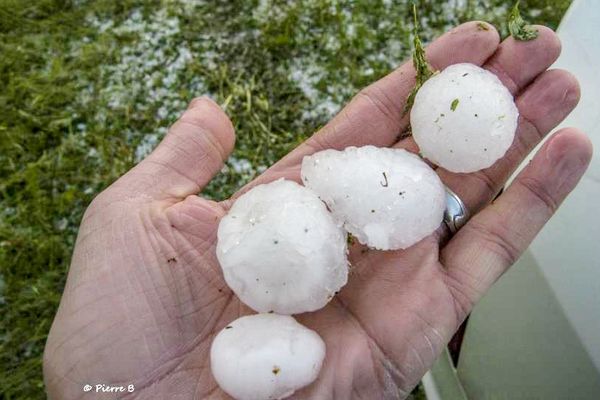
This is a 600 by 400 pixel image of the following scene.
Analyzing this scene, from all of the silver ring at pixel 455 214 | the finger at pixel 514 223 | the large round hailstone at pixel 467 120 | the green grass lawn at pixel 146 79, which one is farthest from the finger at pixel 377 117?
the green grass lawn at pixel 146 79

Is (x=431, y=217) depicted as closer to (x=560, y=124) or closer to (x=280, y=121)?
(x=560, y=124)

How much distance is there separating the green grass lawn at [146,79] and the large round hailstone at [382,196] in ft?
2.87

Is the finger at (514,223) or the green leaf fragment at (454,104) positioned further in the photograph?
the green leaf fragment at (454,104)

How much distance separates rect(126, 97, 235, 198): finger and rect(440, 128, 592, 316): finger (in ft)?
2.01

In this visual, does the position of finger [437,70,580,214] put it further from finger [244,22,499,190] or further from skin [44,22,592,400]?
Answer: finger [244,22,499,190]

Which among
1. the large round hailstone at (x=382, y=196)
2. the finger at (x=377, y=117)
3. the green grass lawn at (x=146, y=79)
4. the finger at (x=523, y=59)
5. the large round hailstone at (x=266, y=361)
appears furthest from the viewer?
the green grass lawn at (x=146, y=79)

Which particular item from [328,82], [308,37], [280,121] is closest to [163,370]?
[280,121]

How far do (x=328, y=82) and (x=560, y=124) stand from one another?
1001mm

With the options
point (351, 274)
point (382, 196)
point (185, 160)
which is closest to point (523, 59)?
point (382, 196)

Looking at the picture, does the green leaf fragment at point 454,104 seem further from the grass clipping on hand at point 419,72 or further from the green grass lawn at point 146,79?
the green grass lawn at point 146,79

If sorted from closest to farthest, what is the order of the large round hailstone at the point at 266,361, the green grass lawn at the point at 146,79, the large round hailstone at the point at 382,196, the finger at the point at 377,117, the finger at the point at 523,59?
the large round hailstone at the point at 266,361 → the large round hailstone at the point at 382,196 → the finger at the point at 523,59 → the finger at the point at 377,117 → the green grass lawn at the point at 146,79

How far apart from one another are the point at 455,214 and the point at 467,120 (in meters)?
0.21

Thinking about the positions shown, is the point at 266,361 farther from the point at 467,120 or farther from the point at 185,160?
the point at 467,120

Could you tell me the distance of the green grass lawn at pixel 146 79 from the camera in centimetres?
221
